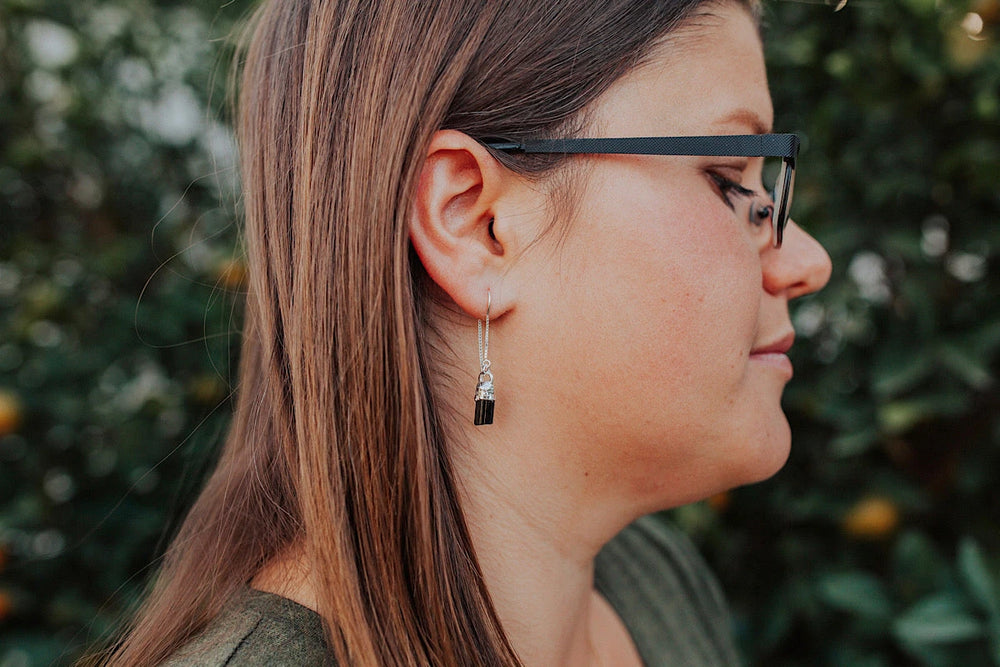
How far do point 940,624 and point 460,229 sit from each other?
1.06 m

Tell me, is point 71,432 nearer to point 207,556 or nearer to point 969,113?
point 207,556

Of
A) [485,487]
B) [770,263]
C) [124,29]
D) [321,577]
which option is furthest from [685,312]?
[124,29]

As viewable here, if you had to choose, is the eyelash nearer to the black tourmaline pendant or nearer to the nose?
the nose

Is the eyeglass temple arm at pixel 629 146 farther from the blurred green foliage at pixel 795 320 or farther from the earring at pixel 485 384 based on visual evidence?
the blurred green foliage at pixel 795 320

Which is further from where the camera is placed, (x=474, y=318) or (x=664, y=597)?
(x=664, y=597)

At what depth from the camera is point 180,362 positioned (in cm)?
203

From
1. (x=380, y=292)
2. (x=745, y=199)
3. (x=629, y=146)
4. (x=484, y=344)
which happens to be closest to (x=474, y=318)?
(x=484, y=344)

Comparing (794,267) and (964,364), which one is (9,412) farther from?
(964,364)

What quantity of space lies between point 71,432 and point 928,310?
1.87m

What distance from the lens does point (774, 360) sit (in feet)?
3.90

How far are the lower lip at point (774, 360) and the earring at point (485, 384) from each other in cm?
38

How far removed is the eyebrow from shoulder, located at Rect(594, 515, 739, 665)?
2.83 feet

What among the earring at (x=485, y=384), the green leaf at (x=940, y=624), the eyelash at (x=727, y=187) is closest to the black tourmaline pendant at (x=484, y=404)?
the earring at (x=485, y=384)

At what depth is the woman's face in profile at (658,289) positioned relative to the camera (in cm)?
105
